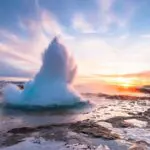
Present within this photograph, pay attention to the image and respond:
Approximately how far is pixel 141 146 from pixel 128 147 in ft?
1.99

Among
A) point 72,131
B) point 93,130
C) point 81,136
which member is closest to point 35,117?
point 72,131

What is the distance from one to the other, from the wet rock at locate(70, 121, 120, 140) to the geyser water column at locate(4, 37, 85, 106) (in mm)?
8714

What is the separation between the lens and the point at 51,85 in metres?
25.2

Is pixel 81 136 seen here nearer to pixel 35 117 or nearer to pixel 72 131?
pixel 72 131

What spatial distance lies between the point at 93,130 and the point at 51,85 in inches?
481

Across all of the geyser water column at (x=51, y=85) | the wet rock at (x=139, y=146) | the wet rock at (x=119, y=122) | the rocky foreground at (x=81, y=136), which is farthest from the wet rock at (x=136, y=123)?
the geyser water column at (x=51, y=85)

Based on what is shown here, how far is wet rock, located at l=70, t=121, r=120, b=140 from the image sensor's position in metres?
12.6

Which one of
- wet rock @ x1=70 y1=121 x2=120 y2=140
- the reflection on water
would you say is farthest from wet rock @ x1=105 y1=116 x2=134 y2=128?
the reflection on water

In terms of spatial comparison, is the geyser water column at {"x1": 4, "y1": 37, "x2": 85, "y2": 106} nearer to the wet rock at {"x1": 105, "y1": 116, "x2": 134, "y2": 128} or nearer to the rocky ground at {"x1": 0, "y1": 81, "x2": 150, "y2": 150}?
the rocky ground at {"x1": 0, "y1": 81, "x2": 150, "y2": 150}

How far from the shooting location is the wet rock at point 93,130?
41.4 ft

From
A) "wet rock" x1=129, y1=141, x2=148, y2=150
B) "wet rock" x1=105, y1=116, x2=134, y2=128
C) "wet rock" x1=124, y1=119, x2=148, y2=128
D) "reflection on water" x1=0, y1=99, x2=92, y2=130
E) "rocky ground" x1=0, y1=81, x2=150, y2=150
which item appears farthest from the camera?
"reflection on water" x1=0, y1=99, x2=92, y2=130

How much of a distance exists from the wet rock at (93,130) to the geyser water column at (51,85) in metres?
8.71

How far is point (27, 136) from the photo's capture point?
12172 millimetres

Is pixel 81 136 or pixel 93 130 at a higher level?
pixel 93 130
